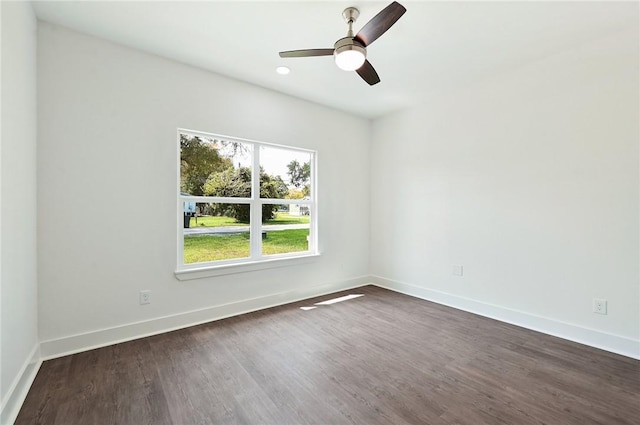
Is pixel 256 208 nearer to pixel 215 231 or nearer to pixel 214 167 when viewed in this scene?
pixel 215 231

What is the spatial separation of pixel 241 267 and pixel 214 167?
1202 mm

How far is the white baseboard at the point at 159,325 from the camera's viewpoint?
2338 millimetres

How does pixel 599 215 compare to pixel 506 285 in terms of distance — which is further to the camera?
pixel 506 285

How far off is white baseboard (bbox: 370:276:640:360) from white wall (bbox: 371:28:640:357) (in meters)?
0.01

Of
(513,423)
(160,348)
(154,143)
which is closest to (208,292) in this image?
(160,348)

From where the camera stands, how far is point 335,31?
240 cm

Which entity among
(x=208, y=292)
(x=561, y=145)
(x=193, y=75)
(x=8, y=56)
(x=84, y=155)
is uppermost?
(x=193, y=75)

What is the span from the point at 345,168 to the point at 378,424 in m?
3.40

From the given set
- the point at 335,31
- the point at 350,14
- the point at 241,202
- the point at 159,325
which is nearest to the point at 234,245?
the point at 241,202

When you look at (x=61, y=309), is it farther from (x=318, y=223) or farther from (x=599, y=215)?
(x=599, y=215)

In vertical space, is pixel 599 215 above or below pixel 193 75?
below

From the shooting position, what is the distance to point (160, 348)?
8.14 feet

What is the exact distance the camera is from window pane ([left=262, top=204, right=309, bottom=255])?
3689 millimetres

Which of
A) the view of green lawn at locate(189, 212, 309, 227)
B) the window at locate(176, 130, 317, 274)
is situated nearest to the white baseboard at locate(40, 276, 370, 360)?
the window at locate(176, 130, 317, 274)
